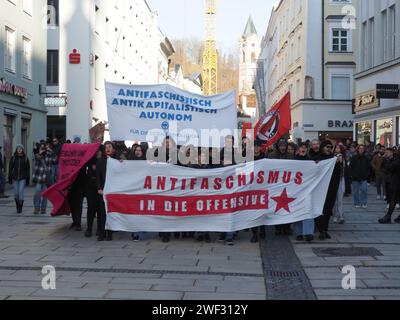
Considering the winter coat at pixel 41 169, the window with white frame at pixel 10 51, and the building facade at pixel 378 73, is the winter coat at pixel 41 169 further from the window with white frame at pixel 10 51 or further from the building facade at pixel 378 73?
the building facade at pixel 378 73

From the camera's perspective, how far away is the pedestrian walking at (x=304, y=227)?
1098 cm

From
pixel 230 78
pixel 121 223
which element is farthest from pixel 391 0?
pixel 230 78

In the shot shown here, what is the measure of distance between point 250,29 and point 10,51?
124 meters

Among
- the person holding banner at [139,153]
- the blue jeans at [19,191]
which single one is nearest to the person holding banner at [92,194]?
the person holding banner at [139,153]

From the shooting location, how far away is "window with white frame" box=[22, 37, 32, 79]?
84.0ft

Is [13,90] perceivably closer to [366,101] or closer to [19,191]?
[19,191]

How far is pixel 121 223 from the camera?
1083 cm

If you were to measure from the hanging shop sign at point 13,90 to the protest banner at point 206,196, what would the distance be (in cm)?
1321

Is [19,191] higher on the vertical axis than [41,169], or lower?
lower

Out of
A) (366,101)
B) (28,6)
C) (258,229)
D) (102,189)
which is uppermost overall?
(28,6)

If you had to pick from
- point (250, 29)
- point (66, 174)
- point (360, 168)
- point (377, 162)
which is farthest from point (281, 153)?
point (250, 29)

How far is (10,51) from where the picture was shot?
24.1 m

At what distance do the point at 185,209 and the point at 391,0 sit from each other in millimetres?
18977

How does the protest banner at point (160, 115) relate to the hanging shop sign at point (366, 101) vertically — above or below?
below
